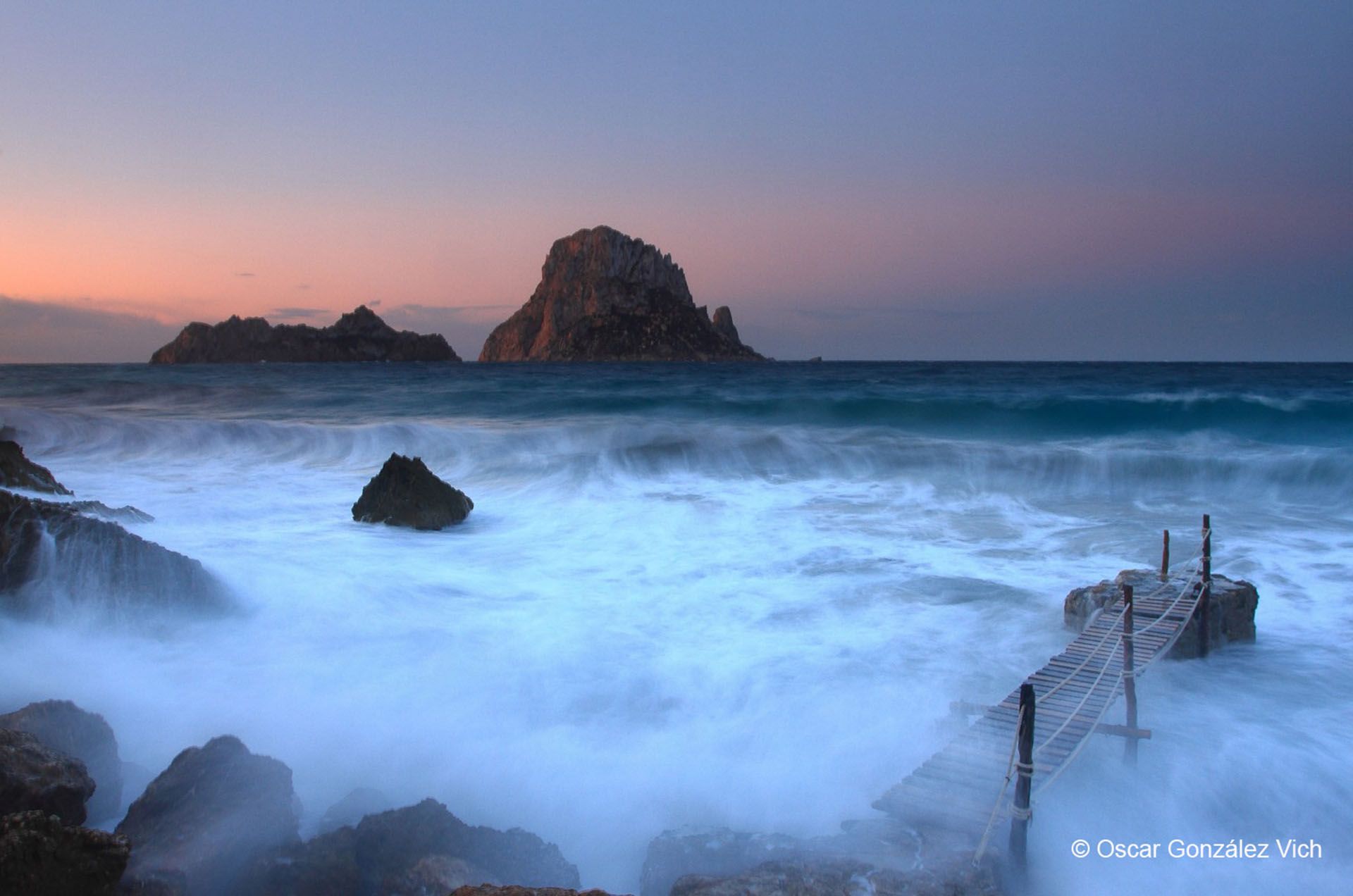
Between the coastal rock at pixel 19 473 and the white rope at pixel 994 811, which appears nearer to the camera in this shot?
the white rope at pixel 994 811

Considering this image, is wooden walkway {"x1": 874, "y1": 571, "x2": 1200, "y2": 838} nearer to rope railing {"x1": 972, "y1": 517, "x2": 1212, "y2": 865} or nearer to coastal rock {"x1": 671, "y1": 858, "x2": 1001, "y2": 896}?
rope railing {"x1": 972, "y1": 517, "x2": 1212, "y2": 865}

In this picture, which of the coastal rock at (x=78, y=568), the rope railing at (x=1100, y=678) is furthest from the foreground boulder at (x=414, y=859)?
the coastal rock at (x=78, y=568)

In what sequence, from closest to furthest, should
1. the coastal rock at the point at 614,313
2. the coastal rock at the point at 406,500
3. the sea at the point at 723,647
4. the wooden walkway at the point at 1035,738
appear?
the wooden walkway at the point at 1035,738, the sea at the point at 723,647, the coastal rock at the point at 406,500, the coastal rock at the point at 614,313

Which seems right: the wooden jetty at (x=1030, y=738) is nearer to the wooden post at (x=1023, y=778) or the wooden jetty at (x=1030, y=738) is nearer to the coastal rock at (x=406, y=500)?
the wooden post at (x=1023, y=778)

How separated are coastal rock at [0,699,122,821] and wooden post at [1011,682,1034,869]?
4.11 metres

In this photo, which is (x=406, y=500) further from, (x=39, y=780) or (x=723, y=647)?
(x=39, y=780)

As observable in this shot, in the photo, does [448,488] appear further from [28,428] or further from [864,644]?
[28,428]

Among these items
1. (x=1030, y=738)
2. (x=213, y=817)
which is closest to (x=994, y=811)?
(x=1030, y=738)

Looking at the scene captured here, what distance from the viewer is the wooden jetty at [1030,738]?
138 inches

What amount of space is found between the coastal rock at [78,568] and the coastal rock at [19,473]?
13.1 ft

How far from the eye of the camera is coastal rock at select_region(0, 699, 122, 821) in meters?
3.97

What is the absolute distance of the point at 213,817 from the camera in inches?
143

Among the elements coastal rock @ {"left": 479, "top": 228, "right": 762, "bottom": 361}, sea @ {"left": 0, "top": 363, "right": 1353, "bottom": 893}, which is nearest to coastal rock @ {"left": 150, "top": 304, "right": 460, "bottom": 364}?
coastal rock @ {"left": 479, "top": 228, "right": 762, "bottom": 361}

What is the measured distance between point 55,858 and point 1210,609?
7014 millimetres
